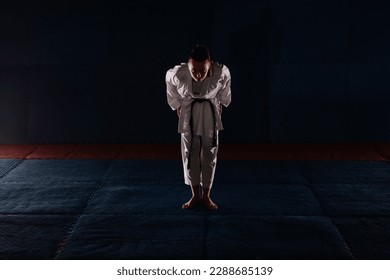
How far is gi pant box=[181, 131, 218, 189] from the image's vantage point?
15.5 ft

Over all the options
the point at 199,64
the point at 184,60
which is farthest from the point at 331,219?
the point at 184,60

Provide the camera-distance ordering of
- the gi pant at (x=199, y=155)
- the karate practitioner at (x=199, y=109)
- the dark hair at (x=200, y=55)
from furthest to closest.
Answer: the gi pant at (x=199, y=155)
the karate practitioner at (x=199, y=109)
the dark hair at (x=200, y=55)

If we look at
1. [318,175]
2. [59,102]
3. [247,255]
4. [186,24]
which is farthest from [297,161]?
[59,102]

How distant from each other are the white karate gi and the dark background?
3215 mm

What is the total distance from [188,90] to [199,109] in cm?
21

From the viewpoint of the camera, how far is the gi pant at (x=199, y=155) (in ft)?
15.5

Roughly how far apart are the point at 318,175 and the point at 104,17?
4010 millimetres

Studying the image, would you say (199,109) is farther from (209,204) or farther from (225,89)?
(209,204)

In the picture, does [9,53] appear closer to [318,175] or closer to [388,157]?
[318,175]

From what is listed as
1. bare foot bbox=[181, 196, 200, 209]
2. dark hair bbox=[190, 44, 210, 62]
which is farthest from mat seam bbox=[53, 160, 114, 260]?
dark hair bbox=[190, 44, 210, 62]

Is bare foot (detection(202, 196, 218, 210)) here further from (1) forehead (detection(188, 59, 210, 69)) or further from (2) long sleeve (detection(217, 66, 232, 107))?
(1) forehead (detection(188, 59, 210, 69))

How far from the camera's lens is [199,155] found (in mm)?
4805

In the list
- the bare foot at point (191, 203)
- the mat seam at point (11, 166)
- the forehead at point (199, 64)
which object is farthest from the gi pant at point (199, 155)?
the mat seam at point (11, 166)

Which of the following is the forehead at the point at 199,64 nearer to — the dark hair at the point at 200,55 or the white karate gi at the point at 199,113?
the dark hair at the point at 200,55
